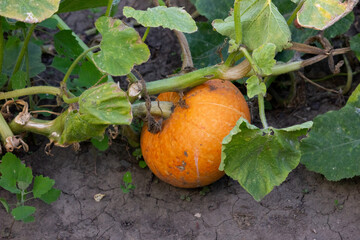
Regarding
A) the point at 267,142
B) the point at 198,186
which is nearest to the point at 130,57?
the point at 267,142

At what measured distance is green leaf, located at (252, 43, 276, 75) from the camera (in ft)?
5.60

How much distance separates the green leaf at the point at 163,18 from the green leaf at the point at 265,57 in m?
0.26

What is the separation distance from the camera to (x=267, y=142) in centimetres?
176

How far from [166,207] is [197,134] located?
0.42 meters

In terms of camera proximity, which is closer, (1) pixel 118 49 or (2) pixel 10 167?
(1) pixel 118 49

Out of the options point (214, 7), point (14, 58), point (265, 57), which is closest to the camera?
point (265, 57)

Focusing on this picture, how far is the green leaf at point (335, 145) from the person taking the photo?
2031 mm

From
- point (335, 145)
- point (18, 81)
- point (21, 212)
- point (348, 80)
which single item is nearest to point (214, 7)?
point (348, 80)

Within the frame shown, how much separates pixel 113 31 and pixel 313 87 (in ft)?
4.48

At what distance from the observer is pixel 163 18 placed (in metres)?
1.75

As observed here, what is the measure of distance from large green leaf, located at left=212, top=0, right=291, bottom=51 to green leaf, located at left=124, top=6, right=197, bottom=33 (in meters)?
0.18

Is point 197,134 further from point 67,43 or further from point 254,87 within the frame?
point 67,43

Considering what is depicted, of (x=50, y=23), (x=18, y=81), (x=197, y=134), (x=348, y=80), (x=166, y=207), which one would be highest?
(x=50, y=23)

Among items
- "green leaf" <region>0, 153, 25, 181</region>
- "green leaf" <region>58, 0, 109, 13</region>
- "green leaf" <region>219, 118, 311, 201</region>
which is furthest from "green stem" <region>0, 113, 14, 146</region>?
"green leaf" <region>219, 118, 311, 201</region>
